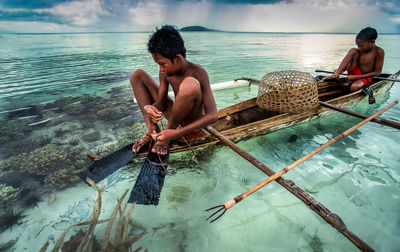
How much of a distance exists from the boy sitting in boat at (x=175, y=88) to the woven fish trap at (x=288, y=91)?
1.56 m

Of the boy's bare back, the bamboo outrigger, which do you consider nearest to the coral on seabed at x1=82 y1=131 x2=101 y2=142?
the bamboo outrigger

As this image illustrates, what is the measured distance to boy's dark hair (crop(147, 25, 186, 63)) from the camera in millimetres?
1921

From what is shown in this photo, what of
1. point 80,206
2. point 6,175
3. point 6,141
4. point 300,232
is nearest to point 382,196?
point 300,232

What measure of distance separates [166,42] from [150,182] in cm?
142

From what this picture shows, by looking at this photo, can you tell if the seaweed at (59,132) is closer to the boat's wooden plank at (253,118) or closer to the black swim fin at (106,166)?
the black swim fin at (106,166)

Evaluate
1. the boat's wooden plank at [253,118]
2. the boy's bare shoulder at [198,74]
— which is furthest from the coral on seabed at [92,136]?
the boy's bare shoulder at [198,74]

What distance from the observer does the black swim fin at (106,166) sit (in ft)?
6.51

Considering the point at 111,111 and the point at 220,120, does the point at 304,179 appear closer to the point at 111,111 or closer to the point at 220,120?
the point at 220,120

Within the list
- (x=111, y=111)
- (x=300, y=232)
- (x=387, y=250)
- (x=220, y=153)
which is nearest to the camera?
(x=387, y=250)

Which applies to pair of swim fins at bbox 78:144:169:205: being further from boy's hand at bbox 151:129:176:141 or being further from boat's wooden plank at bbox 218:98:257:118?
boat's wooden plank at bbox 218:98:257:118

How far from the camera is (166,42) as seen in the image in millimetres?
1921

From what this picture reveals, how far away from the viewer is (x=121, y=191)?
234 cm

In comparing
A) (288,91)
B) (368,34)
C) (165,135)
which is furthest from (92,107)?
(368,34)

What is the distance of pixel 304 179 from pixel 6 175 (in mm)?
4088
